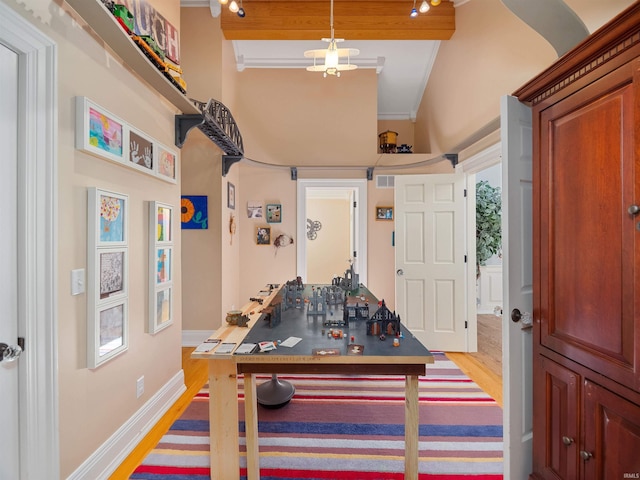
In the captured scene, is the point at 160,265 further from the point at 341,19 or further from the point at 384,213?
the point at 341,19

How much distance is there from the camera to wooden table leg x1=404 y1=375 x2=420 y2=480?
1.53m

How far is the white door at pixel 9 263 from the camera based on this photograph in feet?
3.96

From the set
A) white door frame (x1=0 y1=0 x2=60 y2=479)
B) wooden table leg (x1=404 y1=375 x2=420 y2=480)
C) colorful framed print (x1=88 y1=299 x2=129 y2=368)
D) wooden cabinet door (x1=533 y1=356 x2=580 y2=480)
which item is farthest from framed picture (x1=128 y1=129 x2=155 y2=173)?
wooden cabinet door (x1=533 y1=356 x2=580 y2=480)

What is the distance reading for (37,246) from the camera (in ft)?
4.36

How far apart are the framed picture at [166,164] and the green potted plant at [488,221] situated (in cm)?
482

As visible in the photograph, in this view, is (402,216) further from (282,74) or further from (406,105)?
(282,74)

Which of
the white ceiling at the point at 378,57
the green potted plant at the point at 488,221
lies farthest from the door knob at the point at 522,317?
the green potted plant at the point at 488,221

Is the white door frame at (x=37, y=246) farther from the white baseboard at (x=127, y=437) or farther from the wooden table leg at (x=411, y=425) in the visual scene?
the wooden table leg at (x=411, y=425)

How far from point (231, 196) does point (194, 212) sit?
0.53 m

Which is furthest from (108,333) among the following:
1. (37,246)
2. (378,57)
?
(378,57)

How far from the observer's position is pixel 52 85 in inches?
54.6

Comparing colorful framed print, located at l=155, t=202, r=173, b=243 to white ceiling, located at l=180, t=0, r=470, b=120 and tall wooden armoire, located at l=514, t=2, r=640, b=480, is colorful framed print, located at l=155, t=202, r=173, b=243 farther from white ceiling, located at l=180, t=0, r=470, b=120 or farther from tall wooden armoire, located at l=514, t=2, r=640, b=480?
white ceiling, located at l=180, t=0, r=470, b=120

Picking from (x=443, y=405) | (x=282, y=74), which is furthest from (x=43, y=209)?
(x=282, y=74)

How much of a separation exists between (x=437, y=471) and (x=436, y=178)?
9.43 feet
